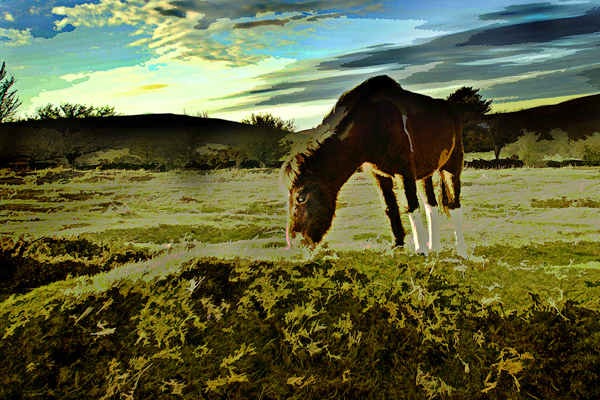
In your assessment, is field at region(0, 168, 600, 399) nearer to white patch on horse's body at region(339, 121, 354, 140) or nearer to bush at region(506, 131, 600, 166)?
white patch on horse's body at region(339, 121, 354, 140)

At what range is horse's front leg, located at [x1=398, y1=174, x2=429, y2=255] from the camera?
536cm

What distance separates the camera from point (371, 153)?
16.7ft

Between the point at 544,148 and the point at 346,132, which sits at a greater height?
the point at 346,132

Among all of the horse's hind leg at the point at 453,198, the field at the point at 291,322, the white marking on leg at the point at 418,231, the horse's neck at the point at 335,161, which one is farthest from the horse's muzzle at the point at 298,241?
the horse's hind leg at the point at 453,198

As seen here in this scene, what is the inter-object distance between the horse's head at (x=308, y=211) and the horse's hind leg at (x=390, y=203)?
1.49m

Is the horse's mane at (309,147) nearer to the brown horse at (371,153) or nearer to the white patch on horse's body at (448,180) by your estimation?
the brown horse at (371,153)

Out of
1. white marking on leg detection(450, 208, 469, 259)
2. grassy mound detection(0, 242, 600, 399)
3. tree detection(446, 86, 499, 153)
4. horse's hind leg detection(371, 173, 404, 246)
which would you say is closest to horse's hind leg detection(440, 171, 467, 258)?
white marking on leg detection(450, 208, 469, 259)

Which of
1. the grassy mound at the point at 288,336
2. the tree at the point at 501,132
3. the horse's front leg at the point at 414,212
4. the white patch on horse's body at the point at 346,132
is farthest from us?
the tree at the point at 501,132

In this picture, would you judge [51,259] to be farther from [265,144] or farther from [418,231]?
[265,144]

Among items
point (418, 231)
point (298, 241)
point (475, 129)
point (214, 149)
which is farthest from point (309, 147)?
point (475, 129)

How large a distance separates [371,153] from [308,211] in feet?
4.58

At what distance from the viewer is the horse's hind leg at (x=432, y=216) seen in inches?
254

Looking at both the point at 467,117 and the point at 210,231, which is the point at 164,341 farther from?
the point at 467,117

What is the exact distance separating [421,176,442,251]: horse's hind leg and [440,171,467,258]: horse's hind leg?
0.29 metres
